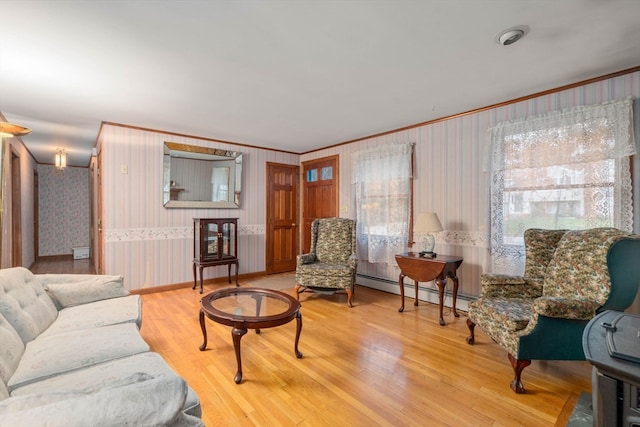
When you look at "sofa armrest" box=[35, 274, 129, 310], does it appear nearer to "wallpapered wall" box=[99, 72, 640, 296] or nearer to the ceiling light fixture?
the ceiling light fixture

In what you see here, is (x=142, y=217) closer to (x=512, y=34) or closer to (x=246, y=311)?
(x=246, y=311)

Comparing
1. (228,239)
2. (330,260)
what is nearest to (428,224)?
(330,260)

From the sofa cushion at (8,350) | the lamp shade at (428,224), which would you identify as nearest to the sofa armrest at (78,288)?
the sofa cushion at (8,350)

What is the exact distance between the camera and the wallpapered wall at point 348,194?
314cm

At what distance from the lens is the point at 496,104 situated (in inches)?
119

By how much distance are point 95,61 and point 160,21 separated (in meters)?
0.85

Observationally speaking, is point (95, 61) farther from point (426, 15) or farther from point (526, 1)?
point (526, 1)

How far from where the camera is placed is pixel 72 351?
1435 mm

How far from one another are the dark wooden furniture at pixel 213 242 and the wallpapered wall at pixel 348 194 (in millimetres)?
201

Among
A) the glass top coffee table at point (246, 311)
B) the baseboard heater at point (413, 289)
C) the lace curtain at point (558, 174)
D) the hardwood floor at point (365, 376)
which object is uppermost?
the lace curtain at point (558, 174)

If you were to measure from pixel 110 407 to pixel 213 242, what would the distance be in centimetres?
362

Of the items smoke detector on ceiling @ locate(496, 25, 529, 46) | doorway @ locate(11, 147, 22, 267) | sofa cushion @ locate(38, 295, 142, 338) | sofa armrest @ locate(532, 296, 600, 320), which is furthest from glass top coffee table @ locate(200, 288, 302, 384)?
doorway @ locate(11, 147, 22, 267)

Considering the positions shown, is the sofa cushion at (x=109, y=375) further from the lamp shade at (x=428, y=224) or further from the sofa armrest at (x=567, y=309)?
the lamp shade at (x=428, y=224)

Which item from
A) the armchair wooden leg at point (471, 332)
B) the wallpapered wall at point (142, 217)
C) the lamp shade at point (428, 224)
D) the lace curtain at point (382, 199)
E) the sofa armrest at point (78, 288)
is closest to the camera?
the sofa armrest at point (78, 288)
